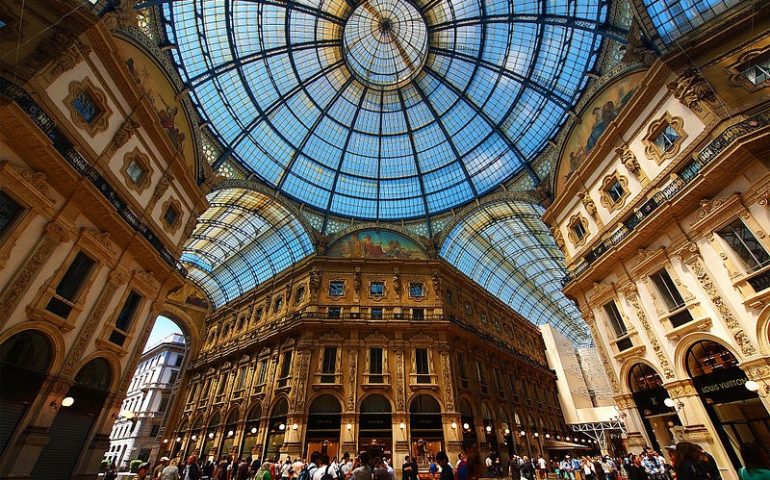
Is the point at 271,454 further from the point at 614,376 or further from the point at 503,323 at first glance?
the point at 503,323

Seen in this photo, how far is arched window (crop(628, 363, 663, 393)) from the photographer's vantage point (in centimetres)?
1796

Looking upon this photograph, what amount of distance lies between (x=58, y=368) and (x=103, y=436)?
4.80 meters

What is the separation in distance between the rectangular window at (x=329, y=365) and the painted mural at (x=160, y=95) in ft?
62.0

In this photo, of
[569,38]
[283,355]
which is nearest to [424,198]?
[569,38]

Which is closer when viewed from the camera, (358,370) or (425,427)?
(425,427)

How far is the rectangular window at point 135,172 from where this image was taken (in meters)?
19.1

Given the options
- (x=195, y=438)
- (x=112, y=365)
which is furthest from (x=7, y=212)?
(x=195, y=438)

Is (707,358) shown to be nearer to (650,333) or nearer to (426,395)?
(650,333)

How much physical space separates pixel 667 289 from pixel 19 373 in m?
30.4

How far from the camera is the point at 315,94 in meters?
32.8

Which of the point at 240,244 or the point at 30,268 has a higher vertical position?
the point at 240,244

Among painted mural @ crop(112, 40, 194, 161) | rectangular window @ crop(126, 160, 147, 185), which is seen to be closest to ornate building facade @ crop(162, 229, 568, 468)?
painted mural @ crop(112, 40, 194, 161)

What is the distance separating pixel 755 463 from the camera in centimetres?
451

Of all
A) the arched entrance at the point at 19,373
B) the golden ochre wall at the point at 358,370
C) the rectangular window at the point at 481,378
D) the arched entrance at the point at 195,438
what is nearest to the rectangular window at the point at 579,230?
the golden ochre wall at the point at 358,370
